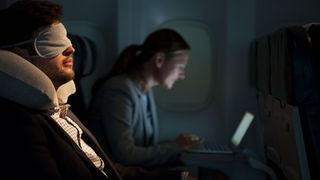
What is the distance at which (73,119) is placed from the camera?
184cm

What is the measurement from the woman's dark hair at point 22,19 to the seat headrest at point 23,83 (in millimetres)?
106

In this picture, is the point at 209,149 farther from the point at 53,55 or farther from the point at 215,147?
the point at 53,55

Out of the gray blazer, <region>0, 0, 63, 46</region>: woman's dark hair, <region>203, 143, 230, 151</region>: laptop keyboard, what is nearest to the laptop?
<region>203, 143, 230, 151</region>: laptop keyboard

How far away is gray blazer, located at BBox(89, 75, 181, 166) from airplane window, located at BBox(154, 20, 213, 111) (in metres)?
0.60

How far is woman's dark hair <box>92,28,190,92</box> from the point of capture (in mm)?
2607

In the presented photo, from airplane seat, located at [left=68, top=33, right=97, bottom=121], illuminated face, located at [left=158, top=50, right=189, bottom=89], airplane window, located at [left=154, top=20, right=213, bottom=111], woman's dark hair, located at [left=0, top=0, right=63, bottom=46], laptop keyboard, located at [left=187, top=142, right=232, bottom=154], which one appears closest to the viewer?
woman's dark hair, located at [left=0, top=0, right=63, bottom=46]

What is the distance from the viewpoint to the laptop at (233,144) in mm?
2598

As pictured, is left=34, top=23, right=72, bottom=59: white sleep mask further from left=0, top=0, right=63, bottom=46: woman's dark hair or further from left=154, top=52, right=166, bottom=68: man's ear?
left=154, top=52, right=166, bottom=68: man's ear

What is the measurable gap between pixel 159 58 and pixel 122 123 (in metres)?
0.45

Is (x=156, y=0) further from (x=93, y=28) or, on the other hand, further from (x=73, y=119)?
(x=73, y=119)

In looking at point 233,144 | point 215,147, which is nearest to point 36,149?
point 215,147

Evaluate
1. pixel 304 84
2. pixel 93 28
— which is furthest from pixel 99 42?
pixel 304 84

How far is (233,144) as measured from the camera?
2877mm

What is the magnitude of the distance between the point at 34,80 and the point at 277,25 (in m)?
1.94
